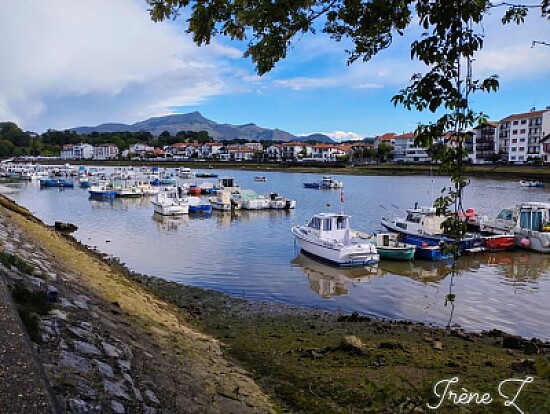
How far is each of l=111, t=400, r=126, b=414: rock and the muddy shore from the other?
0.01m

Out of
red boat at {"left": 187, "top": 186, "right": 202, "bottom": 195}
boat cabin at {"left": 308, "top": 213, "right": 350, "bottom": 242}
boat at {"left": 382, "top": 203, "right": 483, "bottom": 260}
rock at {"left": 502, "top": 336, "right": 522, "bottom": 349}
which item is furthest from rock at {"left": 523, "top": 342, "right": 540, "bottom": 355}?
red boat at {"left": 187, "top": 186, "right": 202, "bottom": 195}

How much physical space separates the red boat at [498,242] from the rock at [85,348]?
2385 centimetres

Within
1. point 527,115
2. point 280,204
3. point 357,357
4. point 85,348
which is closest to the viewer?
point 85,348

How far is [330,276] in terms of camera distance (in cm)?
1992

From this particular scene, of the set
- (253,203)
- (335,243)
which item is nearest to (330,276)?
(335,243)

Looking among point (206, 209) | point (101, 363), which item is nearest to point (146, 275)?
point (101, 363)

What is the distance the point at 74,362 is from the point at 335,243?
1713cm

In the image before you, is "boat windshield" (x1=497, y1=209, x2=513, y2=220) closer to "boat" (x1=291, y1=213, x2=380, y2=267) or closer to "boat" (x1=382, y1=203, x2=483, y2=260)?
"boat" (x1=382, y1=203, x2=483, y2=260)

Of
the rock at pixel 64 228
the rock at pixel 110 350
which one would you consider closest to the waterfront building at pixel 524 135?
the rock at pixel 64 228

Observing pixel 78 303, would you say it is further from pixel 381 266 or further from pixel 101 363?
pixel 381 266

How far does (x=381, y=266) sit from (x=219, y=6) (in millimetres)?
18293

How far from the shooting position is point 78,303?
27.7ft

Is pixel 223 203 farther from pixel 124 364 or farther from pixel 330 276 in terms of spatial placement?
pixel 124 364

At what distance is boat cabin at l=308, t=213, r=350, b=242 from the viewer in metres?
23.5
